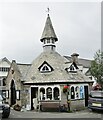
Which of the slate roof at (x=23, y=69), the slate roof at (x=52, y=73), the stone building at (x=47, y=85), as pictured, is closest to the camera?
the stone building at (x=47, y=85)

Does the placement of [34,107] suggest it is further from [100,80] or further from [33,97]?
[100,80]

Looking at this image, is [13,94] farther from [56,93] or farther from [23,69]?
[56,93]

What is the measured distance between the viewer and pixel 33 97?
25.2 m

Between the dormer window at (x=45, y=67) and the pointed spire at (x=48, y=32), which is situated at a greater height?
the pointed spire at (x=48, y=32)

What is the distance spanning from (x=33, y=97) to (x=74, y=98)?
410cm

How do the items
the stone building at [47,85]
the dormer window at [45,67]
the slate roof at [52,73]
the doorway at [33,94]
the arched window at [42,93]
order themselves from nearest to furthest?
1. the stone building at [47,85]
2. the slate roof at [52,73]
3. the arched window at [42,93]
4. the doorway at [33,94]
5. the dormer window at [45,67]

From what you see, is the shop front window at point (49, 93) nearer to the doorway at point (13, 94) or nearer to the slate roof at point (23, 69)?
the slate roof at point (23, 69)

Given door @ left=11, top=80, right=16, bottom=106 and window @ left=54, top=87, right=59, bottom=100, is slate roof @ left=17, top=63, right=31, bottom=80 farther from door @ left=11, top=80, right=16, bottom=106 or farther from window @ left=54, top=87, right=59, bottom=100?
window @ left=54, top=87, right=59, bottom=100

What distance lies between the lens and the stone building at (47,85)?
23547 millimetres

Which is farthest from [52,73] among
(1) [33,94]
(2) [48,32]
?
(2) [48,32]

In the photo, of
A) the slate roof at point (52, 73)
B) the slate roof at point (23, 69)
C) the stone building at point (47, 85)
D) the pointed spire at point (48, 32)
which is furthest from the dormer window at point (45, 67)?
the pointed spire at point (48, 32)

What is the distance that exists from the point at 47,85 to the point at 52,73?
1486 millimetres

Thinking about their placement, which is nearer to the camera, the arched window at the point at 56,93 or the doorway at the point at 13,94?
the arched window at the point at 56,93

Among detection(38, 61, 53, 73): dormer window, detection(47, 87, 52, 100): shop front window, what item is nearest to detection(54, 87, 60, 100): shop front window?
detection(47, 87, 52, 100): shop front window
